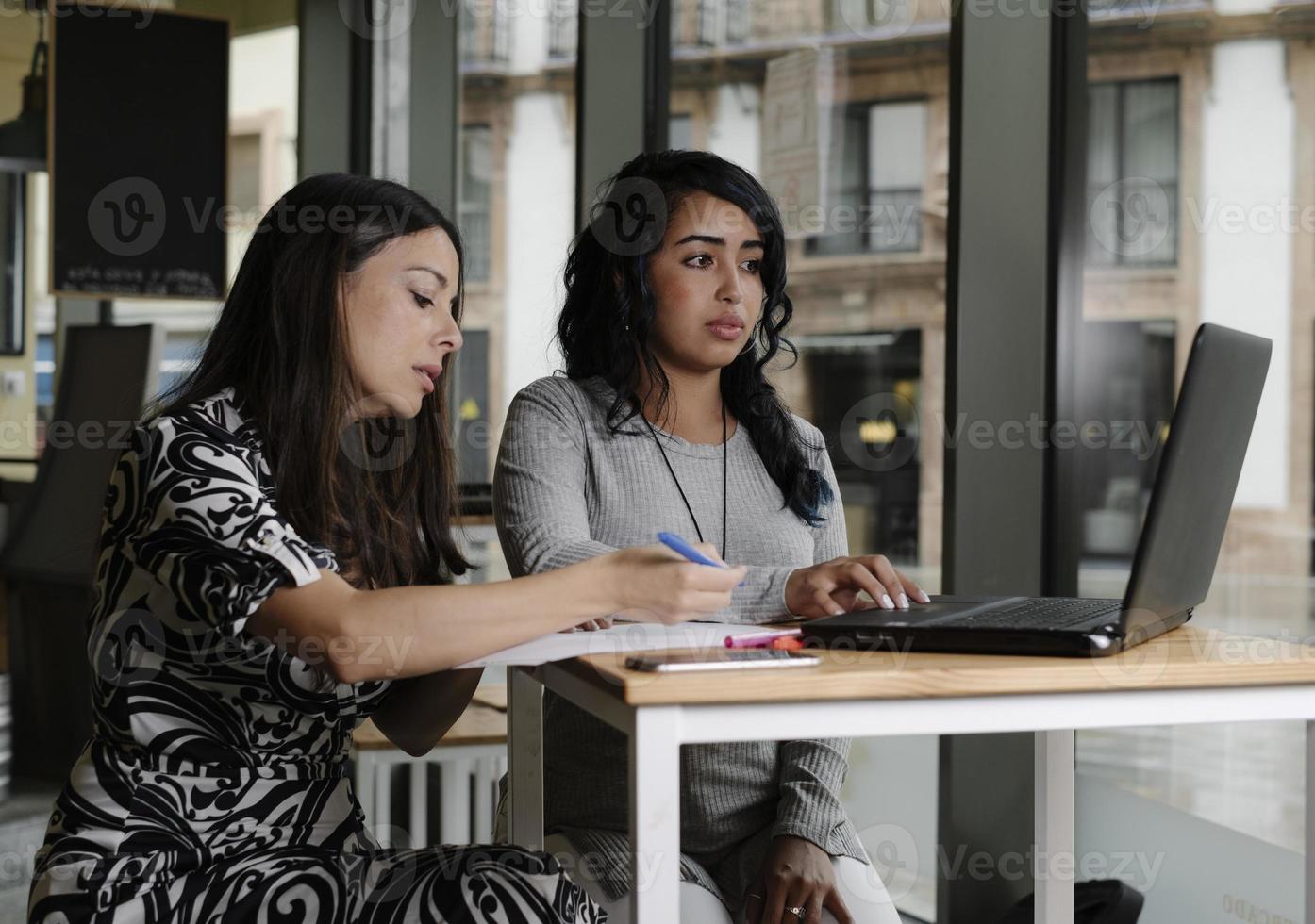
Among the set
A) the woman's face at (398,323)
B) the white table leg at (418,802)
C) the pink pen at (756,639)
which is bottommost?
the white table leg at (418,802)

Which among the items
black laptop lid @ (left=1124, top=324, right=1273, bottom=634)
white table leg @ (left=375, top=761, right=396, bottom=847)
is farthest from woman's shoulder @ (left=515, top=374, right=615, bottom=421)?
white table leg @ (left=375, top=761, right=396, bottom=847)

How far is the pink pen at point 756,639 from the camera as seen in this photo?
1.15 m

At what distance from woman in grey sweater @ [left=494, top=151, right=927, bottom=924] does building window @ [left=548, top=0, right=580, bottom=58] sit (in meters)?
2.16

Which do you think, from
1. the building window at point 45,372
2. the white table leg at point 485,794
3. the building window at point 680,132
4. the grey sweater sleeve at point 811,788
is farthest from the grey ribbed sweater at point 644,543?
the building window at point 45,372

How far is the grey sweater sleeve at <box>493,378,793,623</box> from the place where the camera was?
4.81ft

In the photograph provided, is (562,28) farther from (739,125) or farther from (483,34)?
(739,125)

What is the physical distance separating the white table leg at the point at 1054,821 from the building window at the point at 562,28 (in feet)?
9.36

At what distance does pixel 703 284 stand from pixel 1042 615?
70 centimetres

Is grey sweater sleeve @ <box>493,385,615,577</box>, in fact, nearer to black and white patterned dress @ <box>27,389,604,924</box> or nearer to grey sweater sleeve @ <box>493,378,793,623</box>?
grey sweater sleeve @ <box>493,378,793,623</box>

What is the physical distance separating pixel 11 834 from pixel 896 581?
8.03 feet

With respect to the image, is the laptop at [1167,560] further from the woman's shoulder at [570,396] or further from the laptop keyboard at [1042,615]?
the woman's shoulder at [570,396]

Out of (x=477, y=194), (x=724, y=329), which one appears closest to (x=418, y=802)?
(x=724, y=329)

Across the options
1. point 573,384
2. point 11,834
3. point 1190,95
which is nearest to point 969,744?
point 573,384

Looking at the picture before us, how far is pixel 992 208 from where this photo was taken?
212 cm
